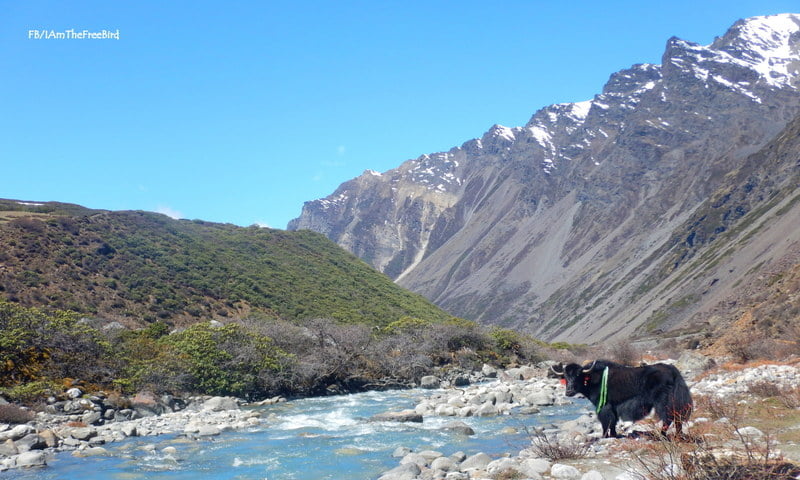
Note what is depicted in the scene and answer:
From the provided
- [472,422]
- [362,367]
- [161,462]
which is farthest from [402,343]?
[161,462]

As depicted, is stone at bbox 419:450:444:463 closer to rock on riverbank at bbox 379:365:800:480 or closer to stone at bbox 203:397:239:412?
rock on riverbank at bbox 379:365:800:480

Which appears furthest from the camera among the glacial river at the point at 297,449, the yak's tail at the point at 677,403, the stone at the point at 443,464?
the glacial river at the point at 297,449

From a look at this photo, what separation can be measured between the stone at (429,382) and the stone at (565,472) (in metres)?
27.1

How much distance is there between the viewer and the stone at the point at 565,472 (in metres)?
9.36

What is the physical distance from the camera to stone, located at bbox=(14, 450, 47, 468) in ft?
49.6

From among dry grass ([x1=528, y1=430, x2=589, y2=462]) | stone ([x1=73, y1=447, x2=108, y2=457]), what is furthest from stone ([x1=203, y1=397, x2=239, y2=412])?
dry grass ([x1=528, y1=430, x2=589, y2=462])

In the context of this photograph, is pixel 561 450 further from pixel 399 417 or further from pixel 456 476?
pixel 399 417

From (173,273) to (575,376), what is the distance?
5893 centimetres

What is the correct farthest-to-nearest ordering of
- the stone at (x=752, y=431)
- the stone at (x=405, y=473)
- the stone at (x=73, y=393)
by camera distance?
the stone at (x=73, y=393) → the stone at (x=405, y=473) → the stone at (x=752, y=431)

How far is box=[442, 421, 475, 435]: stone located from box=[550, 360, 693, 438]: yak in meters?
7.62

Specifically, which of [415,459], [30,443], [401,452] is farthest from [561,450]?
[30,443]

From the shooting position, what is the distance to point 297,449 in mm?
17688

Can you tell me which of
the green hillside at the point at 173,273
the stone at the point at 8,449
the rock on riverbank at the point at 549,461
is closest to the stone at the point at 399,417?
the rock on riverbank at the point at 549,461

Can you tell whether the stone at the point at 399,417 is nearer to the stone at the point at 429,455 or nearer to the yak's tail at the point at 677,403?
the stone at the point at 429,455
